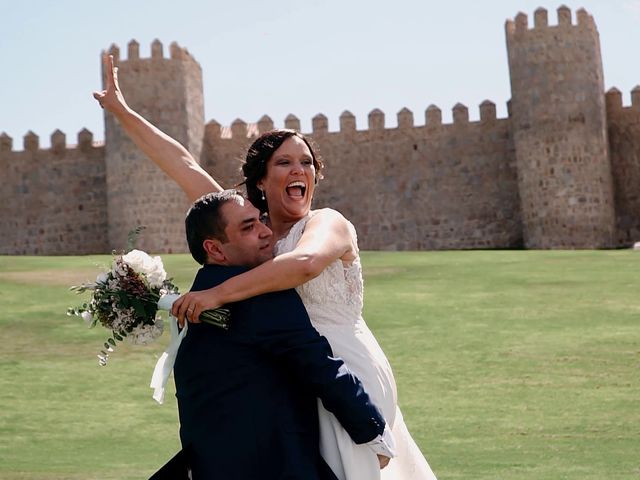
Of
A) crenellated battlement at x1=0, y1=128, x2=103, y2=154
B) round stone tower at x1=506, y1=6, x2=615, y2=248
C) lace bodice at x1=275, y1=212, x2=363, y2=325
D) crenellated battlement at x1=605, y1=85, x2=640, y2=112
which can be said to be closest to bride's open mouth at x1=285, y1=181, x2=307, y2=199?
lace bodice at x1=275, y1=212, x2=363, y2=325

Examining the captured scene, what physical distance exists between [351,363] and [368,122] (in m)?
31.1

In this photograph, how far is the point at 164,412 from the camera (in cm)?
1050

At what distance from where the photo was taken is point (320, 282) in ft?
14.0

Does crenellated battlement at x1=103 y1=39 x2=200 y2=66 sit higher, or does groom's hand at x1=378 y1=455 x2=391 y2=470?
crenellated battlement at x1=103 y1=39 x2=200 y2=66

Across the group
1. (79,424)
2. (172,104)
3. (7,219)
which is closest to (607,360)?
(79,424)

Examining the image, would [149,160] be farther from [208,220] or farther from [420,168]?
[208,220]

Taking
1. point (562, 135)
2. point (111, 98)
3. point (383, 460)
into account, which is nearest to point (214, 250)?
point (383, 460)

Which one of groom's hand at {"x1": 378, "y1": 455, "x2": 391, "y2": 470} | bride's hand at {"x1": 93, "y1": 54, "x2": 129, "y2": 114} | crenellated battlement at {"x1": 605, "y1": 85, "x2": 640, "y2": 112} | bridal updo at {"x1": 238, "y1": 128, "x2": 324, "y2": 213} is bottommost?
groom's hand at {"x1": 378, "y1": 455, "x2": 391, "y2": 470}

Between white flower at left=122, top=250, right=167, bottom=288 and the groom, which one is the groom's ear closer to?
the groom

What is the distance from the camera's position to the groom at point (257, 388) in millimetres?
3990

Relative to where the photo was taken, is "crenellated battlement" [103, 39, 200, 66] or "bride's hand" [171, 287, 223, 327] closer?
"bride's hand" [171, 287, 223, 327]

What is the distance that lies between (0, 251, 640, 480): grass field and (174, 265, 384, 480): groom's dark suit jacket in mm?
3800

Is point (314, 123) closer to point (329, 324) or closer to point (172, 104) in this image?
point (172, 104)

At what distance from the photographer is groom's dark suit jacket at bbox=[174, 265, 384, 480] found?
3986 millimetres
